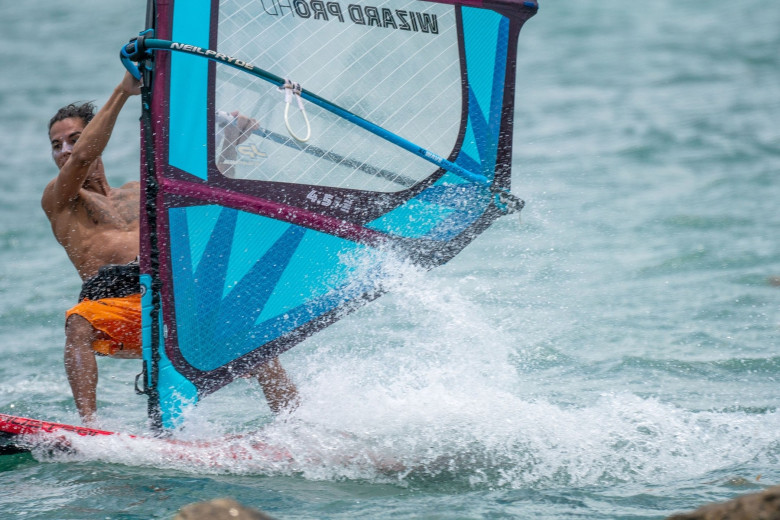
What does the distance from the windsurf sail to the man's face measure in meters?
0.56

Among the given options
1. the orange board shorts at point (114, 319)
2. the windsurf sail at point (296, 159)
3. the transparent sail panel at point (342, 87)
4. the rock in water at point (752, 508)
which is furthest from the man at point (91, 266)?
the rock in water at point (752, 508)

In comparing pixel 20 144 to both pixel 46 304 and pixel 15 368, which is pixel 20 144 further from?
pixel 15 368

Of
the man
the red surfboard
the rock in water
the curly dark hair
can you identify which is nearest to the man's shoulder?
the man

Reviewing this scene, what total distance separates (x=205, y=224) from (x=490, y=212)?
1.39 metres

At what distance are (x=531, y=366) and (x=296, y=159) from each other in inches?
87.1

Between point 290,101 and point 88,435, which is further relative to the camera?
point 88,435

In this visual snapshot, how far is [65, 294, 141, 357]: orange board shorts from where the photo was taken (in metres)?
4.34

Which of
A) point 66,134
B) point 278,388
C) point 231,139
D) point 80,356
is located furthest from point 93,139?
point 278,388

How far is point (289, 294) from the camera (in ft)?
14.5

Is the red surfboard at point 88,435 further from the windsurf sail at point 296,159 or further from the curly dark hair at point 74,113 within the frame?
the curly dark hair at point 74,113

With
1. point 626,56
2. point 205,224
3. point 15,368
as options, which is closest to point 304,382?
point 205,224

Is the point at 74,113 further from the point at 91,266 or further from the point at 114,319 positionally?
the point at 114,319

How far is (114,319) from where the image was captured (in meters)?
4.36

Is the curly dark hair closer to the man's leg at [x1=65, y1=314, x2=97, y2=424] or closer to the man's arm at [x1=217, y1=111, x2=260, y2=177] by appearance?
the man's arm at [x1=217, y1=111, x2=260, y2=177]
